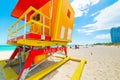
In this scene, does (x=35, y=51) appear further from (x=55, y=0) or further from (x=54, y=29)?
(x=55, y=0)

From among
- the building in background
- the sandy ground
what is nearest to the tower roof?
the sandy ground

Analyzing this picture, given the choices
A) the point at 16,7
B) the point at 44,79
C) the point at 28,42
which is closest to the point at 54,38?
the point at 28,42

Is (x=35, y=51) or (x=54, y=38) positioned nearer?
(x=35, y=51)

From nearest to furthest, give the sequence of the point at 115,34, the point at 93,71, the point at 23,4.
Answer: the point at 93,71 < the point at 23,4 < the point at 115,34

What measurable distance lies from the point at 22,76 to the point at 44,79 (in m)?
1.02

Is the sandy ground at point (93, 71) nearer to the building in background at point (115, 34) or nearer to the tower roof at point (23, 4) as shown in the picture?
the tower roof at point (23, 4)

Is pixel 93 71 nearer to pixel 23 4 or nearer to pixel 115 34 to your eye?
pixel 23 4

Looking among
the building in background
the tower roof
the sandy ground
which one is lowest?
the sandy ground

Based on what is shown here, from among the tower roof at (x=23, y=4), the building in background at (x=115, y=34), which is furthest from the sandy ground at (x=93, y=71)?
the building in background at (x=115, y=34)

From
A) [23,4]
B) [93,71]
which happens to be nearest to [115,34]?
[93,71]

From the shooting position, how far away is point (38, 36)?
4.11 meters

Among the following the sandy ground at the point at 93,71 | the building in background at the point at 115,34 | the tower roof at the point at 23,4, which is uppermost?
the building in background at the point at 115,34

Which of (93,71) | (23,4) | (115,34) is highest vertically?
(115,34)

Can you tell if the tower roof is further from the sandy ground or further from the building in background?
the building in background
